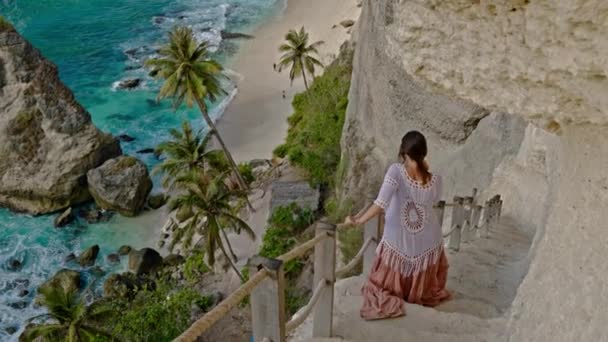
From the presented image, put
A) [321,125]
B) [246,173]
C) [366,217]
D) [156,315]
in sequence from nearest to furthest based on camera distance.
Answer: [366,217]
[156,315]
[321,125]
[246,173]

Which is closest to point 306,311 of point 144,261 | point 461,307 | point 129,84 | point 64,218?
point 461,307

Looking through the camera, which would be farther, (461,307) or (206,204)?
(206,204)

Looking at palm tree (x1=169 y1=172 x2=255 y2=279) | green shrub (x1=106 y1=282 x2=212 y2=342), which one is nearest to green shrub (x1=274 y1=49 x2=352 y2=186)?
palm tree (x1=169 y1=172 x2=255 y2=279)

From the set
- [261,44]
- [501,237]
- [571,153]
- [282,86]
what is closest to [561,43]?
[571,153]

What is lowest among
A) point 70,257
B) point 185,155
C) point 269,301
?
point 70,257

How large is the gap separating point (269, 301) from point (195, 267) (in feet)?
68.0

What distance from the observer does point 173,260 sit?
81.7 feet

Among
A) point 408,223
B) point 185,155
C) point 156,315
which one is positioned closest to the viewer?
point 408,223

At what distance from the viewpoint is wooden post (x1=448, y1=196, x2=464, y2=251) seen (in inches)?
300

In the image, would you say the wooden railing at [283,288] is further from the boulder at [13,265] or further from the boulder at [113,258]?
the boulder at [13,265]

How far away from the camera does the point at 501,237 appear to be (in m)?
9.03

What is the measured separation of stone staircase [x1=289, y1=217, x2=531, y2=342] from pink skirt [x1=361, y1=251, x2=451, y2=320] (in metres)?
0.09

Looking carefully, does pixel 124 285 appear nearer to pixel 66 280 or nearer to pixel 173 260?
pixel 173 260

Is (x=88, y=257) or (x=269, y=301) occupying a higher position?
(x=269, y=301)
